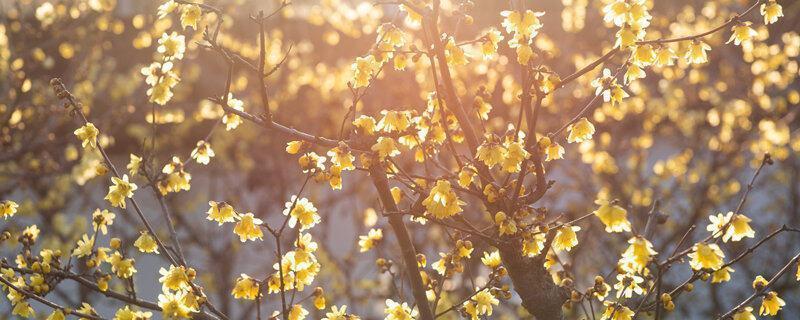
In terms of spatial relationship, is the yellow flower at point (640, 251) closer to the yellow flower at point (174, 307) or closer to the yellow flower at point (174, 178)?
the yellow flower at point (174, 307)

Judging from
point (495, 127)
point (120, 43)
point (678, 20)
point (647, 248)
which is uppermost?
point (120, 43)

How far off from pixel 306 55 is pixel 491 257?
7.44m

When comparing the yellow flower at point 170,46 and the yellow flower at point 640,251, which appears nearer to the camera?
the yellow flower at point 640,251

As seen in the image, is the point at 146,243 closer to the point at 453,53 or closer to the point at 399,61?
the point at 399,61

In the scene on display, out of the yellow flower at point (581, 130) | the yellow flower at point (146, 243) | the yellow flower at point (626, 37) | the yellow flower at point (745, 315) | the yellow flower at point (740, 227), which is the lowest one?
the yellow flower at point (745, 315)

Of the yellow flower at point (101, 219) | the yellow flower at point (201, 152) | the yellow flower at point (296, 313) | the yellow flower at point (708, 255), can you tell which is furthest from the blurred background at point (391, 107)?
the yellow flower at point (708, 255)

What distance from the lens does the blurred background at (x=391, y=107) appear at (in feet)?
23.7

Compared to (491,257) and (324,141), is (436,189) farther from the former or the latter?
(491,257)

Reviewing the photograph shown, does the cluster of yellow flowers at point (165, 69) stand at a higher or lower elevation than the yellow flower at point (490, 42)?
higher

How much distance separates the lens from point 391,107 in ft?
25.5

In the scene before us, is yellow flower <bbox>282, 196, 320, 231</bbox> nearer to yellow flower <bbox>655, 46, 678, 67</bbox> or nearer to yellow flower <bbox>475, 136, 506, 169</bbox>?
yellow flower <bbox>475, 136, 506, 169</bbox>

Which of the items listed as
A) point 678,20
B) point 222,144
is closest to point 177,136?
point 222,144

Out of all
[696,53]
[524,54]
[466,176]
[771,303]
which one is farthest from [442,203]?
[771,303]

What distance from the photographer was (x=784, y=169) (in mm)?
9086
